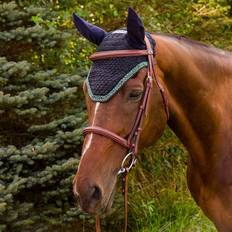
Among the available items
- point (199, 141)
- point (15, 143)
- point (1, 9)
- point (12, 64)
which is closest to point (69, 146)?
point (15, 143)

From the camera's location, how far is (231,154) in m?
3.07

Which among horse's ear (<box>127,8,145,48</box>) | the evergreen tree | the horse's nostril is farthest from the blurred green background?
horse's ear (<box>127,8,145,48</box>)

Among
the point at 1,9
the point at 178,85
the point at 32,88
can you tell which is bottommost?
the point at 32,88

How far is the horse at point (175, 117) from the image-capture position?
252 centimetres

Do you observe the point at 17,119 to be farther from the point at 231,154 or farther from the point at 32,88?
the point at 231,154

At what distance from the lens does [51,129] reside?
4.53 m

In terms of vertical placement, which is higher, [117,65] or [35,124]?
[117,65]

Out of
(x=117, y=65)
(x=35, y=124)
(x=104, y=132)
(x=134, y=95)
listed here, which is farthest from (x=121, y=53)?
(x=35, y=124)

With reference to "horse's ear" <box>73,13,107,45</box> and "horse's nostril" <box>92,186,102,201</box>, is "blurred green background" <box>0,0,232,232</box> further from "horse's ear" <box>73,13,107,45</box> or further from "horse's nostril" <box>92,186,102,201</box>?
"horse's nostril" <box>92,186,102,201</box>

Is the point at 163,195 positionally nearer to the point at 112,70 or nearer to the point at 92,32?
the point at 92,32

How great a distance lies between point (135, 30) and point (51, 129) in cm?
208

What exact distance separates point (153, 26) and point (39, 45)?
1.50m

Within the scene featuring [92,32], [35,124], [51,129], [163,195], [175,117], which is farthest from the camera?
[163,195]

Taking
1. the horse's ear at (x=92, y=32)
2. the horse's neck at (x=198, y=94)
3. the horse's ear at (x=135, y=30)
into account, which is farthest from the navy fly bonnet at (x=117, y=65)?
the horse's neck at (x=198, y=94)
